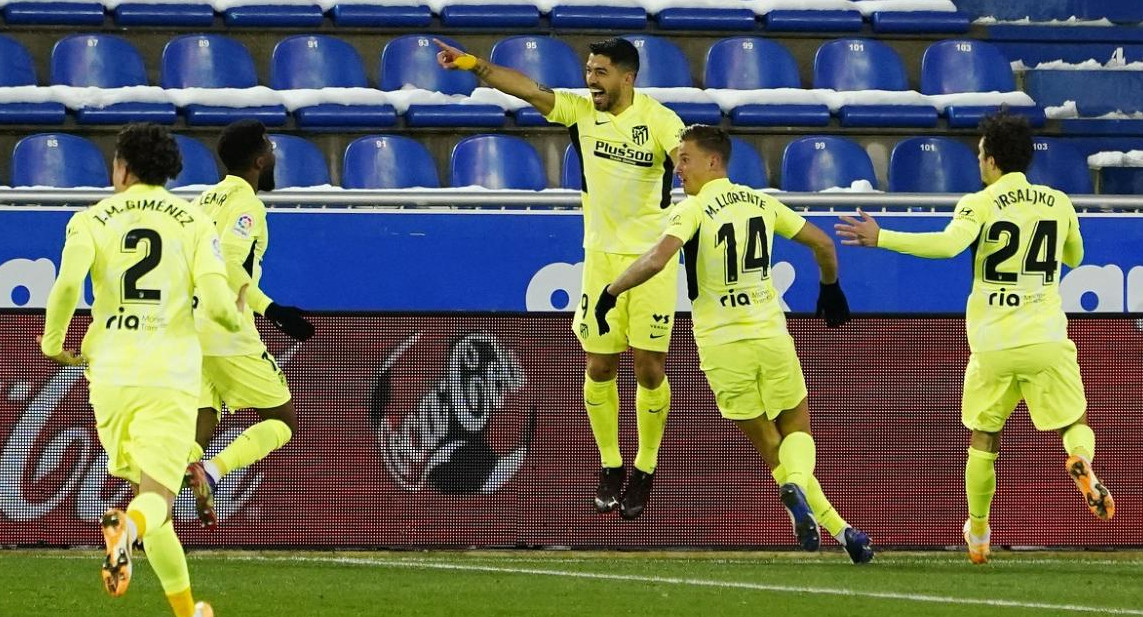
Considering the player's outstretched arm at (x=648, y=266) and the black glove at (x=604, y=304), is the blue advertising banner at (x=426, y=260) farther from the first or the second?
the player's outstretched arm at (x=648, y=266)

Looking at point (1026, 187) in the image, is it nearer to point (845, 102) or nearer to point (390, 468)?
point (390, 468)

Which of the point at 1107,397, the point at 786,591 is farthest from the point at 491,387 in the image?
the point at 1107,397

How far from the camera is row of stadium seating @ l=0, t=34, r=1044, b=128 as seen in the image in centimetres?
1243

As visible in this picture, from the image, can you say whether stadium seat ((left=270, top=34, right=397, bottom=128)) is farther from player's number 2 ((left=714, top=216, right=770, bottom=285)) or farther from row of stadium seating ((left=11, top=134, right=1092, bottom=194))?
player's number 2 ((left=714, top=216, right=770, bottom=285))

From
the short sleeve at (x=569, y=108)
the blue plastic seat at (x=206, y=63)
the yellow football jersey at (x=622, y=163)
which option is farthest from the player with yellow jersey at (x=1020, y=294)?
the blue plastic seat at (x=206, y=63)

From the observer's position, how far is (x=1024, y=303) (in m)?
8.39

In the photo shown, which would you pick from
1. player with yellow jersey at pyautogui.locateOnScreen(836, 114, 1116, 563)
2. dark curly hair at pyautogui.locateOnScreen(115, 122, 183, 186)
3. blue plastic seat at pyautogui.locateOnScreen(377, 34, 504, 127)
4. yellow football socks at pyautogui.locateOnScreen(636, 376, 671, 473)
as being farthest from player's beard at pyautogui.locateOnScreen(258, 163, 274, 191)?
blue plastic seat at pyautogui.locateOnScreen(377, 34, 504, 127)

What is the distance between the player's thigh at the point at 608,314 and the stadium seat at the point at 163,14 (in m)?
5.18

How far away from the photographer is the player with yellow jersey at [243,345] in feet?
27.0

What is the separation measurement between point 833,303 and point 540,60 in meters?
4.94

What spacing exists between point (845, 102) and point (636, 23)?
169 cm

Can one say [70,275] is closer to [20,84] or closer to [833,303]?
[833,303]

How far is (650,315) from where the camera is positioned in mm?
8984

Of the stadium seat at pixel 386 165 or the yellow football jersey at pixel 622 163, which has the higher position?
the stadium seat at pixel 386 165
